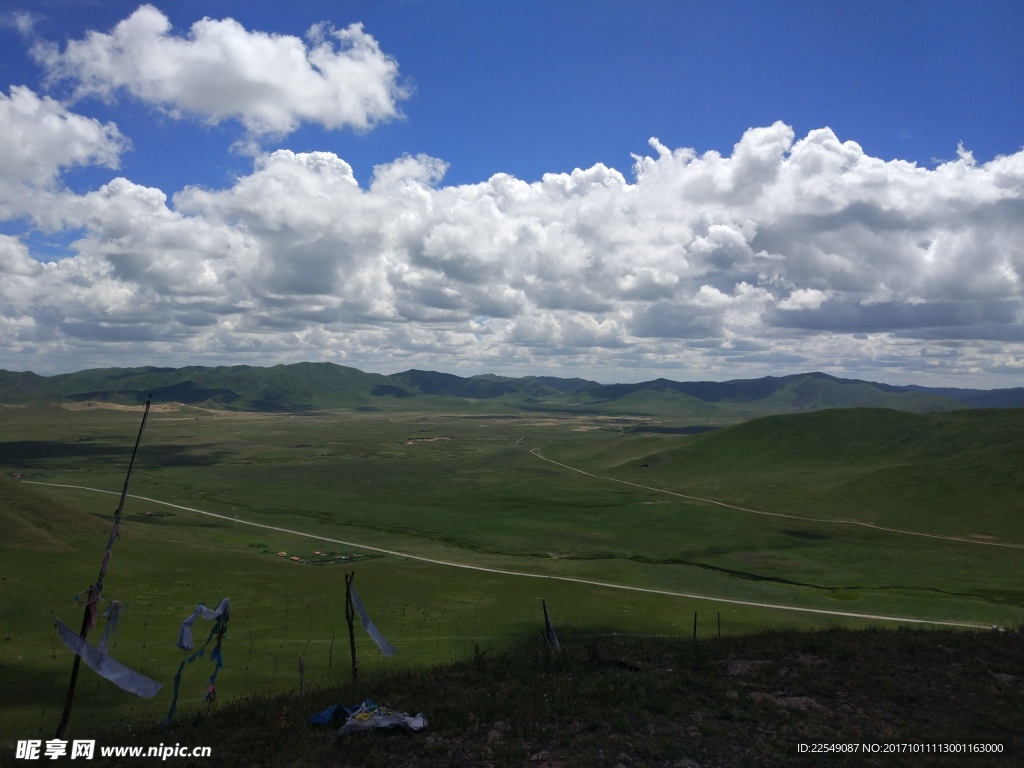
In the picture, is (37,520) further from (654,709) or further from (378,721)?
(654,709)

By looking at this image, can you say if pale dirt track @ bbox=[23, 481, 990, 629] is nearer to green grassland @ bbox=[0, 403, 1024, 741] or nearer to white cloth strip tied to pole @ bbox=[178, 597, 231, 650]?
green grassland @ bbox=[0, 403, 1024, 741]

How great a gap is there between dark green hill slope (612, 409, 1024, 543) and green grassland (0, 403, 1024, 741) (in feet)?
2.31

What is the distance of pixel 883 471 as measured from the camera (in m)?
145

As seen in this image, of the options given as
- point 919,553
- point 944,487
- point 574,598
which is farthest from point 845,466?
point 574,598

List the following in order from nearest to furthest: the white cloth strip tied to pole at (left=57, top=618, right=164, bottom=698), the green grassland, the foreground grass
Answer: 1. the white cloth strip tied to pole at (left=57, top=618, right=164, bottom=698)
2. the foreground grass
3. the green grassland

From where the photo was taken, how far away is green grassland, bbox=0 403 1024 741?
138 ft

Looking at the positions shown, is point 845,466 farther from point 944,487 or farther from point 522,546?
point 522,546

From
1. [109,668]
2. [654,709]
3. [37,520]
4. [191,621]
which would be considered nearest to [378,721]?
[191,621]

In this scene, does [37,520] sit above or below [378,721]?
below

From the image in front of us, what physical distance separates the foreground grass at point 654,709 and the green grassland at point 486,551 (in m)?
10.1

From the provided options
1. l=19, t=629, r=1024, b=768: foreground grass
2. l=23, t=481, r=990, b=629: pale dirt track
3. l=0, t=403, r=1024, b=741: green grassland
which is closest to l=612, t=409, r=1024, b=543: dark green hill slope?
l=0, t=403, r=1024, b=741: green grassland

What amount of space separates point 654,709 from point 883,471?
14748 centimetres

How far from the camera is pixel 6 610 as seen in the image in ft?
151

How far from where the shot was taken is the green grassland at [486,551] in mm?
42188
